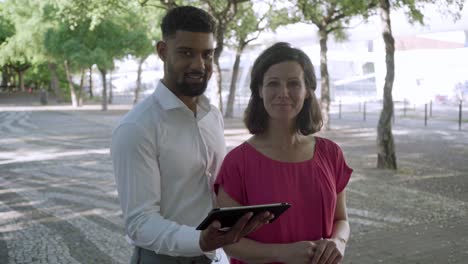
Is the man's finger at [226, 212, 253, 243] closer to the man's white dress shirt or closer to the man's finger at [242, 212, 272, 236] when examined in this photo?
the man's finger at [242, 212, 272, 236]

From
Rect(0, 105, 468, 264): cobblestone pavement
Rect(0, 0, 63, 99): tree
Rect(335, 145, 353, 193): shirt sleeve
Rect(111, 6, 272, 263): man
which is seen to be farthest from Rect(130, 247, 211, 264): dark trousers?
Rect(0, 0, 63, 99): tree

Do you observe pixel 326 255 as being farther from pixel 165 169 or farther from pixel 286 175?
pixel 165 169

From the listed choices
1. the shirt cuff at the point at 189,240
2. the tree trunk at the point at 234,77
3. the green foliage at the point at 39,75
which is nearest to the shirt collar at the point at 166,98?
the shirt cuff at the point at 189,240

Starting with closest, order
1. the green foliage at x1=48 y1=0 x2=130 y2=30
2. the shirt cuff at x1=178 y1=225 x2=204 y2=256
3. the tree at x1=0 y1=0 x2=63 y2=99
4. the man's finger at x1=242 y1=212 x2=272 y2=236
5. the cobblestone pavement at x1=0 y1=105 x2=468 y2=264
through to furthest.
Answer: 1. the man's finger at x1=242 y1=212 x2=272 y2=236
2. the shirt cuff at x1=178 y1=225 x2=204 y2=256
3. the cobblestone pavement at x1=0 y1=105 x2=468 y2=264
4. the green foliage at x1=48 y1=0 x2=130 y2=30
5. the tree at x1=0 y1=0 x2=63 y2=99

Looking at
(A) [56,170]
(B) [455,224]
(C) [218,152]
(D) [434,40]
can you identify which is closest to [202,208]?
(C) [218,152]

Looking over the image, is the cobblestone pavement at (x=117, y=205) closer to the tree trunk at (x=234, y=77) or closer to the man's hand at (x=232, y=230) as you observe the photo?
the man's hand at (x=232, y=230)

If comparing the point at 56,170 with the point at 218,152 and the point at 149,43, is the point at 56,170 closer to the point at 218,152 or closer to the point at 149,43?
the point at 218,152

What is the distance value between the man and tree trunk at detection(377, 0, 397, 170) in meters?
9.69

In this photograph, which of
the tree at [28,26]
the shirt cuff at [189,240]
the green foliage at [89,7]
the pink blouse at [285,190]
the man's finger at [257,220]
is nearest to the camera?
the man's finger at [257,220]

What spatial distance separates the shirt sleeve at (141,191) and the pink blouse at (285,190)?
13.3 inches

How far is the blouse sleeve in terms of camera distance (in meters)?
2.31

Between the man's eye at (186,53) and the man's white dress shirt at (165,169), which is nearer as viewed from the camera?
the man's white dress shirt at (165,169)

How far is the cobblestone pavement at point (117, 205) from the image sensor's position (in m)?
6.14

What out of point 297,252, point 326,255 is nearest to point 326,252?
point 326,255
